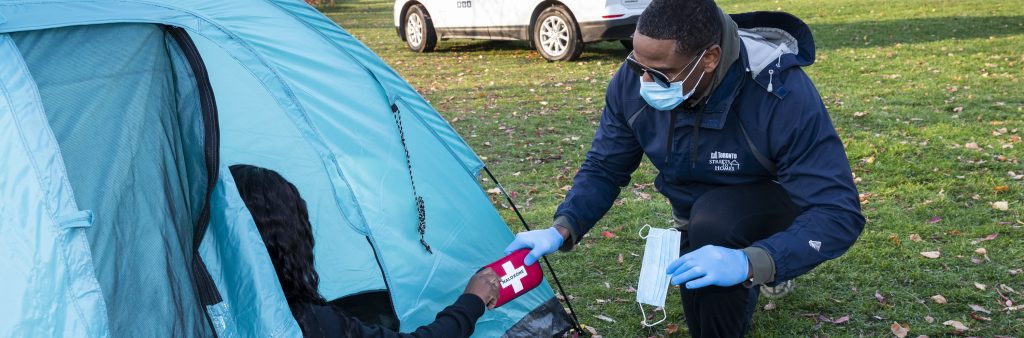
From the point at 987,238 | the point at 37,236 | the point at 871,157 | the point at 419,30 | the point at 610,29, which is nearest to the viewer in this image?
the point at 37,236

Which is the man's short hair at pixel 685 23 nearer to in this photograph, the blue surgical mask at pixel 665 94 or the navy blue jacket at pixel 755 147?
the blue surgical mask at pixel 665 94

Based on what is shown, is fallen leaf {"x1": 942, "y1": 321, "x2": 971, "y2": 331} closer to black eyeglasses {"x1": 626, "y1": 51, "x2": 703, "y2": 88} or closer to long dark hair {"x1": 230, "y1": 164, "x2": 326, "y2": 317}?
black eyeglasses {"x1": 626, "y1": 51, "x2": 703, "y2": 88}

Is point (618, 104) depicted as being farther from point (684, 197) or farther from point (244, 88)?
point (244, 88)

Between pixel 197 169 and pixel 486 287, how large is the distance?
924 millimetres

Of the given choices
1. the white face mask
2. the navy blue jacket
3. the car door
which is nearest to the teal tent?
the navy blue jacket

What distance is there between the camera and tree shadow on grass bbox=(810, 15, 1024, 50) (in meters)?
10.4

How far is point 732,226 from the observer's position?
278cm

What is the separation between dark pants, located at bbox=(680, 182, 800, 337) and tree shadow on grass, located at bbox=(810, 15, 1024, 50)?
26.2ft

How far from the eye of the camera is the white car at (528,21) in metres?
9.51

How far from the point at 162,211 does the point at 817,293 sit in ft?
8.60

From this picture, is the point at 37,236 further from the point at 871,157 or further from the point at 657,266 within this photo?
the point at 871,157


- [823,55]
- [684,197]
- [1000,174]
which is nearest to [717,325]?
[684,197]

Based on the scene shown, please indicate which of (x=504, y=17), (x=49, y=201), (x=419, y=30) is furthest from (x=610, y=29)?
(x=49, y=201)

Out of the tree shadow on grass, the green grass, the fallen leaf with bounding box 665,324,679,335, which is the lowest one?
the tree shadow on grass
